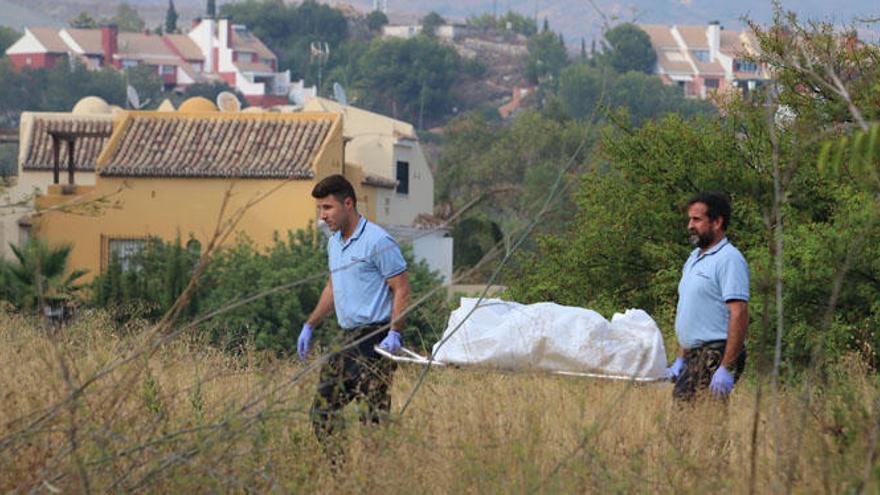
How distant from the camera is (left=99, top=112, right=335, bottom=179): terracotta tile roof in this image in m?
53.5

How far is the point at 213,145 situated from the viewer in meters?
55.1

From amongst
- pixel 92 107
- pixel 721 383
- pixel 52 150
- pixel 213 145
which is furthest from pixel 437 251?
pixel 721 383

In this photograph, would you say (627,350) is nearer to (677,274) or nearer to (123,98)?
(677,274)

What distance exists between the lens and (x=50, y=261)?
39.8 meters

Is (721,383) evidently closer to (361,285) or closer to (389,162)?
(361,285)

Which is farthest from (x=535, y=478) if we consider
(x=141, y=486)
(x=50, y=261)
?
(x=50, y=261)

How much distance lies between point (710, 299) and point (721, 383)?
0.40 m

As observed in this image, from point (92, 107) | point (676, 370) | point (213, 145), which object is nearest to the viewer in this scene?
point (676, 370)

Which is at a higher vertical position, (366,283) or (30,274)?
(366,283)

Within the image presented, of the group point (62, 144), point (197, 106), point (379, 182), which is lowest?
point (379, 182)

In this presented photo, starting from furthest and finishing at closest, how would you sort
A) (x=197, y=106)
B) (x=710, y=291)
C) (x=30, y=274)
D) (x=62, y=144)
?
(x=62, y=144)
(x=197, y=106)
(x=30, y=274)
(x=710, y=291)

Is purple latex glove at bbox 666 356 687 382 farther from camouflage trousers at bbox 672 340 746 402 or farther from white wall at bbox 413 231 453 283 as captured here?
white wall at bbox 413 231 453 283

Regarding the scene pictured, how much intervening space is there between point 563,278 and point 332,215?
12253mm

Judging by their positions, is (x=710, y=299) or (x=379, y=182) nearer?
(x=710, y=299)
